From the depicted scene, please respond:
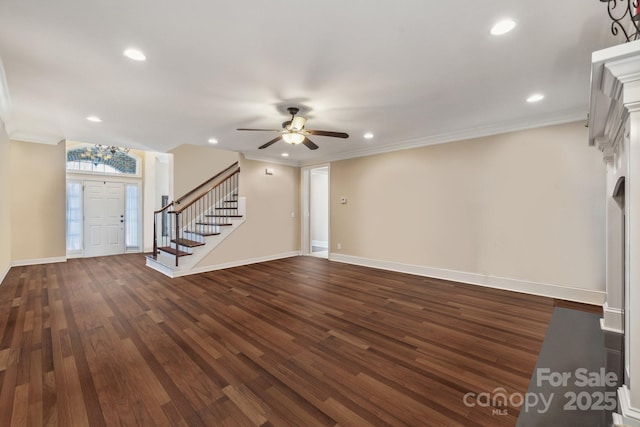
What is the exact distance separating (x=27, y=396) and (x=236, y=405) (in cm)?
146

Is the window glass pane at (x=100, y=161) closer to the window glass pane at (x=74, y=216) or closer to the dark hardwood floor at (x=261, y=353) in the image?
the window glass pane at (x=74, y=216)

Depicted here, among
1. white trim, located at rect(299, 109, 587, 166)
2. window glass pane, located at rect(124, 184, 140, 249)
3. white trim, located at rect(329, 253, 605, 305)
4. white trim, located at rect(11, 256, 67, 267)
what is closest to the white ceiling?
white trim, located at rect(299, 109, 587, 166)

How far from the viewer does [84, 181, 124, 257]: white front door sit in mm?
6977

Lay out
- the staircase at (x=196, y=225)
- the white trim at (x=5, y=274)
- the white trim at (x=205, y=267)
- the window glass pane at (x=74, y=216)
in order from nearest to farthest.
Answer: the white trim at (x=5, y=274) → the white trim at (x=205, y=267) → the staircase at (x=196, y=225) → the window glass pane at (x=74, y=216)

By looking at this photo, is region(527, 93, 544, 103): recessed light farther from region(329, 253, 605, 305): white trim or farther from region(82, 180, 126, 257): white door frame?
region(82, 180, 126, 257): white door frame

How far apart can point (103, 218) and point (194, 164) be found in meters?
2.88

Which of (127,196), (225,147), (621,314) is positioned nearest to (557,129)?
(621,314)

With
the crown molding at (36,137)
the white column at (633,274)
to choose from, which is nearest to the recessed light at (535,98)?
the white column at (633,274)

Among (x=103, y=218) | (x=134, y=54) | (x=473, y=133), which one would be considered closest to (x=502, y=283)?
(x=473, y=133)

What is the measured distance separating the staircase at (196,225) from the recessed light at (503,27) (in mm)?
5234

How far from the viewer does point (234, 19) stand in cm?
193

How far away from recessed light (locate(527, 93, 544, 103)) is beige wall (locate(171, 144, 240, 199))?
608 centimetres

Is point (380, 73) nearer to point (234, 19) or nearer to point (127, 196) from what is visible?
point (234, 19)

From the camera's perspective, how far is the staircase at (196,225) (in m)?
5.23
